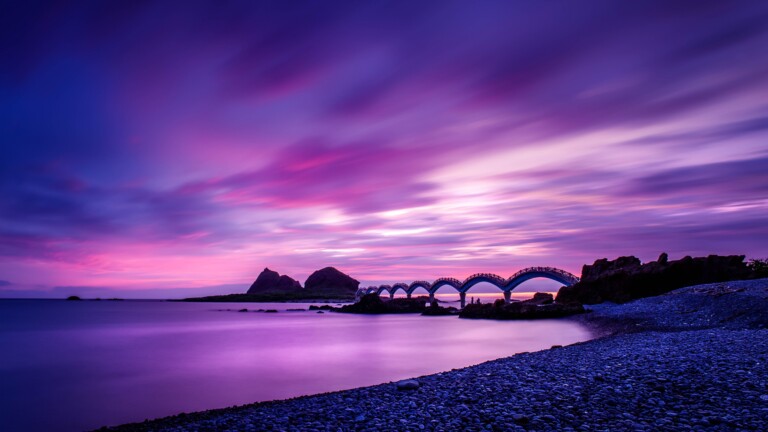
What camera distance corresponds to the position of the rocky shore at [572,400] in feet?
27.1

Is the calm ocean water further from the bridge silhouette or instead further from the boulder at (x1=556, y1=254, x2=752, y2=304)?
the bridge silhouette

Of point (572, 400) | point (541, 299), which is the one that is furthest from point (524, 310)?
point (572, 400)

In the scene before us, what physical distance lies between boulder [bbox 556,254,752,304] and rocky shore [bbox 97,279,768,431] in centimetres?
4284

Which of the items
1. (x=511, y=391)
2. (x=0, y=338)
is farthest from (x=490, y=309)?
(x=0, y=338)

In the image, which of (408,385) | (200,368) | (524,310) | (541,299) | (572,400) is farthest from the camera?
(541,299)

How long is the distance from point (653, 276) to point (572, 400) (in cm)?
5361

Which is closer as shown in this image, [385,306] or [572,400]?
[572,400]

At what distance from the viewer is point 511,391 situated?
10.9 m

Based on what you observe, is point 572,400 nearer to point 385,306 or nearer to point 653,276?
point 653,276

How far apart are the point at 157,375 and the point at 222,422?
56.4 feet

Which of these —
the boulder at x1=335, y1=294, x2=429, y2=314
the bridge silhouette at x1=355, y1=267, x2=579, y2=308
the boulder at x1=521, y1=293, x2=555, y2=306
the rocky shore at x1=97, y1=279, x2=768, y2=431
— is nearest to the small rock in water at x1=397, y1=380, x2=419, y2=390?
the rocky shore at x1=97, y1=279, x2=768, y2=431

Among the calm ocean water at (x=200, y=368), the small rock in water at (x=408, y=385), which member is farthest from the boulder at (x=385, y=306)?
the small rock in water at (x=408, y=385)

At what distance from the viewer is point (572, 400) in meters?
9.68

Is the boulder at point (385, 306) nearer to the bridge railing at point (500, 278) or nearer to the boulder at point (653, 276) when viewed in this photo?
the bridge railing at point (500, 278)
